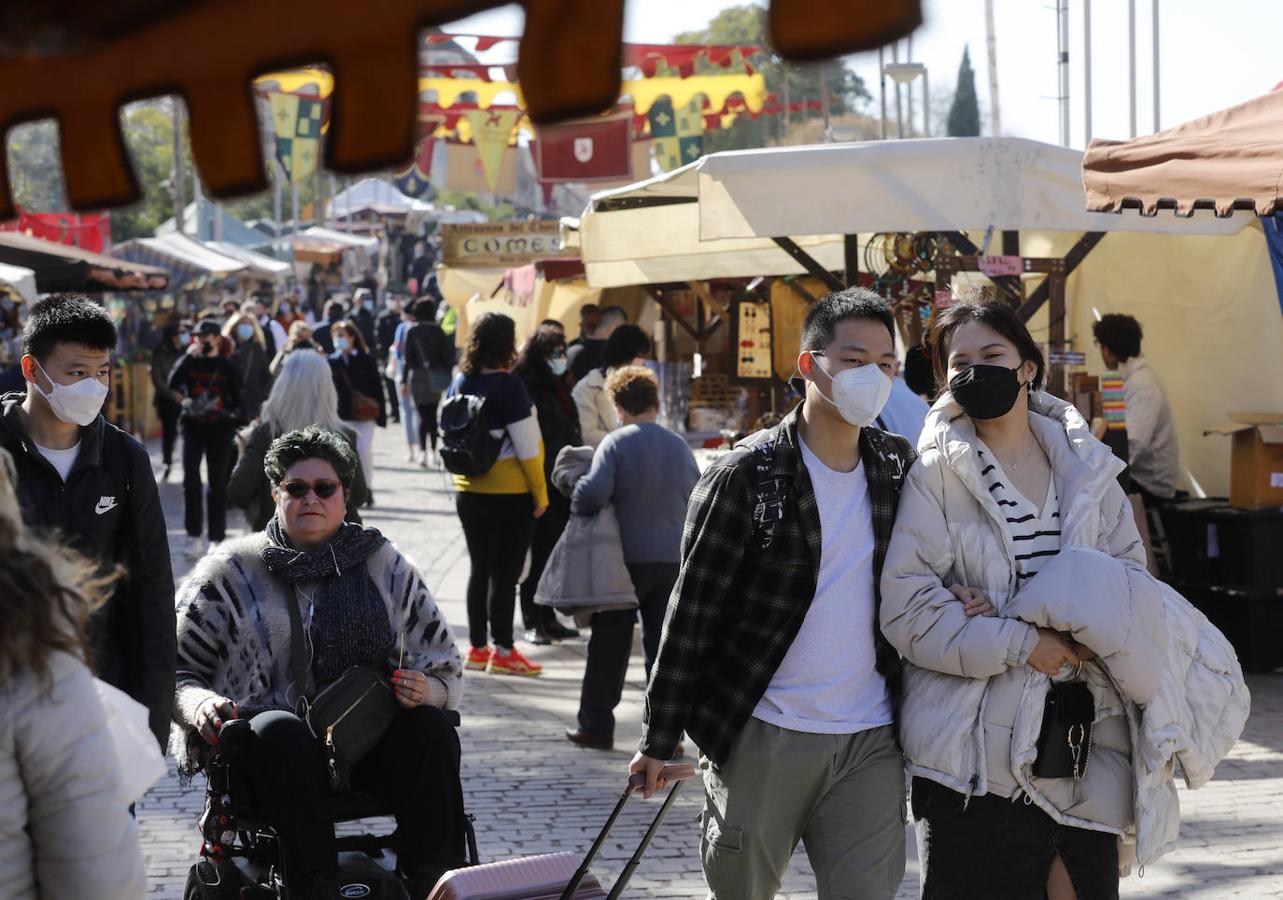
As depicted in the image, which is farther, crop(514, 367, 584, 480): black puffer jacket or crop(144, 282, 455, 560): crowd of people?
crop(514, 367, 584, 480): black puffer jacket

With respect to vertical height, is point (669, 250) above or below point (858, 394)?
above

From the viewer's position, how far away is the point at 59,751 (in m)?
2.62

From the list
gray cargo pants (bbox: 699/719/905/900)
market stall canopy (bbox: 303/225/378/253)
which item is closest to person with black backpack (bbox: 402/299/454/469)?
gray cargo pants (bbox: 699/719/905/900)

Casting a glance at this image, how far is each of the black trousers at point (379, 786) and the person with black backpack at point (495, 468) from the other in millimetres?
4109

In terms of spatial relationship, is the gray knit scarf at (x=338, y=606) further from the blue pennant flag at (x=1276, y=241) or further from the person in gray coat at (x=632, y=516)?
the blue pennant flag at (x=1276, y=241)

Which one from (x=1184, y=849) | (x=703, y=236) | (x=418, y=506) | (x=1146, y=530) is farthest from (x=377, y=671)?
(x=418, y=506)

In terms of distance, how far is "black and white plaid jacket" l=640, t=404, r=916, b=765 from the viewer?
400cm

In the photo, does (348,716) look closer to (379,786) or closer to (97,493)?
(379,786)

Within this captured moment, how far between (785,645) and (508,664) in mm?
5537

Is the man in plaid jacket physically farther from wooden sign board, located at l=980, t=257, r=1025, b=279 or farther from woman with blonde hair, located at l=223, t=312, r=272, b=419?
woman with blonde hair, located at l=223, t=312, r=272, b=419

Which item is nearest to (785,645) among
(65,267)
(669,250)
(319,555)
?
(319,555)

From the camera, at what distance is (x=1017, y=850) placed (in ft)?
13.0

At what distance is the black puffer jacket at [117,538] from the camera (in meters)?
4.67

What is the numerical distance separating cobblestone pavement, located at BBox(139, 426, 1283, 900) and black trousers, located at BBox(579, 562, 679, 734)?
0.58 feet
